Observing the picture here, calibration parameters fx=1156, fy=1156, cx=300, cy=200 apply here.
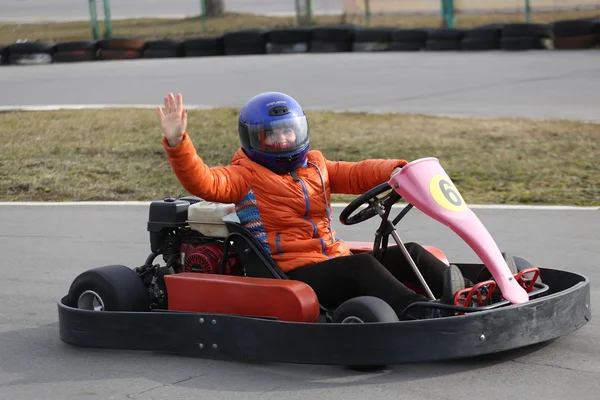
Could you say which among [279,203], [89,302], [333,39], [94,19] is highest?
[94,19]

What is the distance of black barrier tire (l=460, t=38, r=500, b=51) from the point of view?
18875 millimetres

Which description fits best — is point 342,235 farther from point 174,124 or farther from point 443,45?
point 443,45

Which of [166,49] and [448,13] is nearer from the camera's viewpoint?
[166,49]

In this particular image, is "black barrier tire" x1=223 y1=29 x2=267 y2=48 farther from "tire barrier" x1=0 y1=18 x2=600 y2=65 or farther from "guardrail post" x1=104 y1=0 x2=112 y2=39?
"guardrail post" x1=104 y1=0 x2=112 y2=39

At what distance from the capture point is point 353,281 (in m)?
4.97

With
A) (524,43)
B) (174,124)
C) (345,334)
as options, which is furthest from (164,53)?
(345,334)

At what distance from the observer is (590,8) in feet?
72.8

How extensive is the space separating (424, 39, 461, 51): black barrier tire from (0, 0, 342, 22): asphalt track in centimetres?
658

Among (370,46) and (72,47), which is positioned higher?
(72,47)

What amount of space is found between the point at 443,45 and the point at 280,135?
47.5ft

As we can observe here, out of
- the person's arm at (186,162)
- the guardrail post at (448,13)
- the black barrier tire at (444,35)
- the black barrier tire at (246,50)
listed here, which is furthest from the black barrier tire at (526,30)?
the person's arm at (186,162)

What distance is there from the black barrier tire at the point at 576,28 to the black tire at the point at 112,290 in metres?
14.2

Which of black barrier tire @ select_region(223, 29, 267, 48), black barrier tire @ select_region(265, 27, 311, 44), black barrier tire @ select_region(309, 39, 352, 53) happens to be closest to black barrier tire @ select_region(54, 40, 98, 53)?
black barrier tire @ select_region(223, 29, 267, 48)

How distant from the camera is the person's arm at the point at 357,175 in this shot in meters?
5.54
